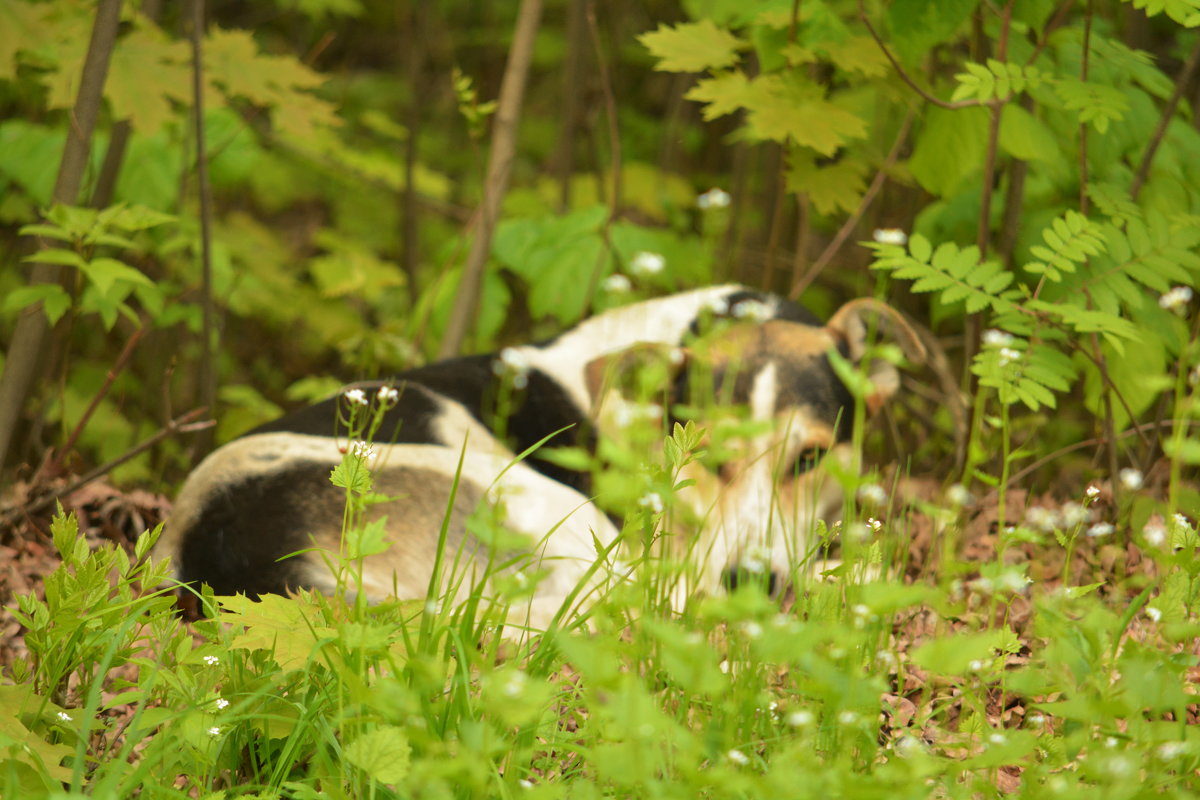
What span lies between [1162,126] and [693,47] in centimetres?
146

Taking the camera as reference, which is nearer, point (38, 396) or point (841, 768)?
point (841, 768)

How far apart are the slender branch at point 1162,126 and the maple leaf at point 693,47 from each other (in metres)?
1.29

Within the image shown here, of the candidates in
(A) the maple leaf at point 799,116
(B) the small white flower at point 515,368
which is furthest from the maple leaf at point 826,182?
(B) the small white flower at point 515,368

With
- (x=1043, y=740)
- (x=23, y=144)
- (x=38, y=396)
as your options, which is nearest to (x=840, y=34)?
(x=1043, y=740)

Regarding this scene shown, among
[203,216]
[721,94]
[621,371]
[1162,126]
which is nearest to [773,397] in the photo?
[621,371]

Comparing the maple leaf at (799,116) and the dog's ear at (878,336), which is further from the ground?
the maple leaf at (799,116)

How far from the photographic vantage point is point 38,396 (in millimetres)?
4328

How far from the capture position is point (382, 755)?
1473 millimetres

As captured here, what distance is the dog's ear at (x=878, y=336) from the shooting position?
3328 millimetres

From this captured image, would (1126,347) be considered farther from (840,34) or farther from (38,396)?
(38,396)

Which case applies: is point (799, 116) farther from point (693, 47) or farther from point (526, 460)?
point (526, 460)

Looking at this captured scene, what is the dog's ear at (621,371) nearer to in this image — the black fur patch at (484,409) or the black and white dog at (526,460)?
the black and white dog at (526,460)

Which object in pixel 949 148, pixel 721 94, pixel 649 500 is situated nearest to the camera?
pixel 649 500

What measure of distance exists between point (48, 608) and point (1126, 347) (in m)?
2.87
